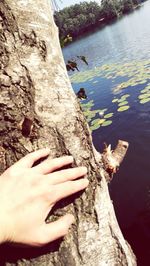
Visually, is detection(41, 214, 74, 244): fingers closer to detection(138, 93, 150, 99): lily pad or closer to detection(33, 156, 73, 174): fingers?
detection(33, 156, 73, 174): fingers

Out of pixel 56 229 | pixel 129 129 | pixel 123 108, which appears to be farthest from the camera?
pixel 123 108

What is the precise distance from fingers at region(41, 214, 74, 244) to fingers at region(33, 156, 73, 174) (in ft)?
0.50

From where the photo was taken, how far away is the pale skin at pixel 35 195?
31.7 inches

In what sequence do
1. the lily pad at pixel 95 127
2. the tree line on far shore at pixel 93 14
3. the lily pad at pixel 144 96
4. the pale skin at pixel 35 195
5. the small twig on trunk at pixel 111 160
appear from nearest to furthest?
the pale skin at pixel 35 195 < the small twig on trunk at pixel 111 160 < the lily pad at pixel 95 127 < the lily pad at pixel 144 96 < the tree line on far shore at pixel 93 14

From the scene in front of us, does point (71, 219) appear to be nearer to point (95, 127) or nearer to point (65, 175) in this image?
point (65, 175)

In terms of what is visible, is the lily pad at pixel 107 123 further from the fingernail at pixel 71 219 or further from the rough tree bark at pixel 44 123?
the fingernail at pixel 71 219

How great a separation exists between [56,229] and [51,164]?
0.20m

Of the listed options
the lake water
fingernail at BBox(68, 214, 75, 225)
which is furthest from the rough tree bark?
the lake water

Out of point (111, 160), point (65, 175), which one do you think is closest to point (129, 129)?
point (111, 160)

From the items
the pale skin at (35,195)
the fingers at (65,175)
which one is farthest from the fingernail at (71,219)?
the fingers at (65,175)

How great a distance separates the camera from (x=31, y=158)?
872 millimetres

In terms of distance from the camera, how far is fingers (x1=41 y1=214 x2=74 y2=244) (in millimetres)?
813

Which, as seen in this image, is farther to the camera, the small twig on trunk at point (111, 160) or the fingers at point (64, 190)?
the small twig on trunk at point (111, 160)

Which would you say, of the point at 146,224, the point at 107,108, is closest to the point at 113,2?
the point at 107,108
